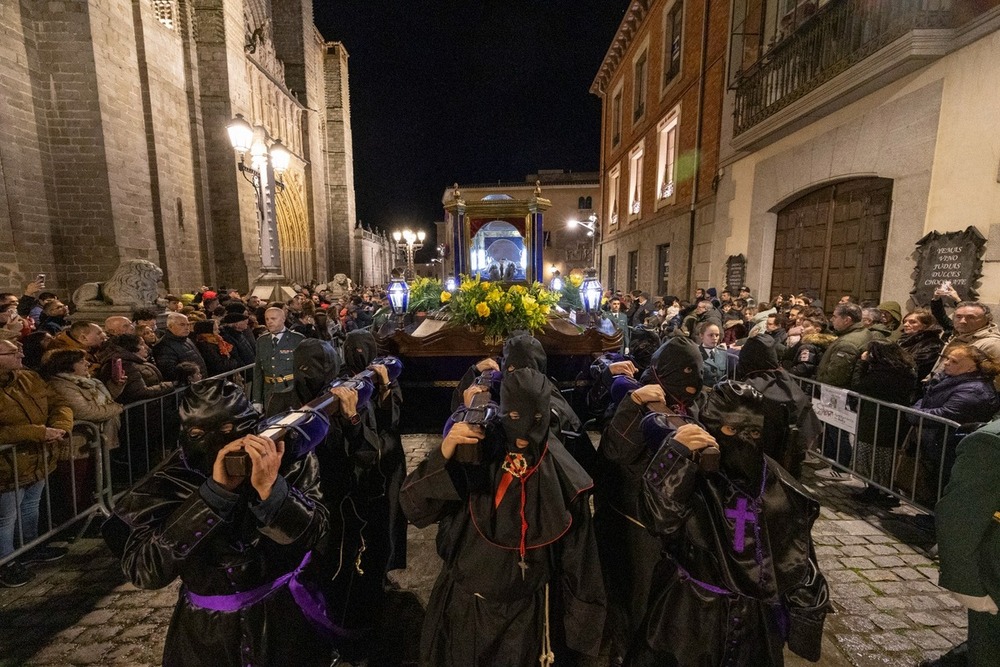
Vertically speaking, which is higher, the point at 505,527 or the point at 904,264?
the point at 904,264

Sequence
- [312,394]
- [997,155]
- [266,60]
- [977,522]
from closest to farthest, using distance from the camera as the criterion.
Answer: [977,522] < [312,394] < [997,155] < [266,60]

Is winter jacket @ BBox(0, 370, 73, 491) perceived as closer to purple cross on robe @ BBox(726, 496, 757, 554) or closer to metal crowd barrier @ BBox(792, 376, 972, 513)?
purple cross on robe @ BBox(726, 496, 757, 554)

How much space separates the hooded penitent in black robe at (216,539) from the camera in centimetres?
146

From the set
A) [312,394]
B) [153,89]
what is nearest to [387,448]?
[312,394]

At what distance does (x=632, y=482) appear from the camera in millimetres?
2256

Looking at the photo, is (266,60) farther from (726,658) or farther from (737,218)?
(726,658)

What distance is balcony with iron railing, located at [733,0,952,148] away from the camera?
555 centimetres

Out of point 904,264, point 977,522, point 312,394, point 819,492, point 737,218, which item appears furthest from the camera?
point 737,218

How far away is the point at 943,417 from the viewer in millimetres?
3543

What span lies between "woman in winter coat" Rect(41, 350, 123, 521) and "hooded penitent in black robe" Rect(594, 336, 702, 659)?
4059mm

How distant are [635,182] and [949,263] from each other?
14.3m

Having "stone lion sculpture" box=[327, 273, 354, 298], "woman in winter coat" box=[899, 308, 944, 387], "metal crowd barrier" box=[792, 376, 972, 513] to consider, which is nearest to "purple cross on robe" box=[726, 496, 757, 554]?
"metal crowd barrier" box=[792, 376, 972, 513]

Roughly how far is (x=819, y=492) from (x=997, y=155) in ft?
14.7

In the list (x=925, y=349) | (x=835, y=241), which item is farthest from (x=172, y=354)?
(x=835, y=241)
